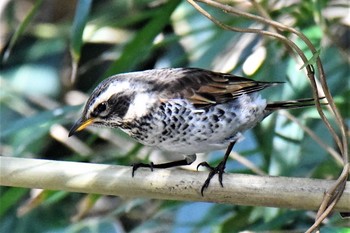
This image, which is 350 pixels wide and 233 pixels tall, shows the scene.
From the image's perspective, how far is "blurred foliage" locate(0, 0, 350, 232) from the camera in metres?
4.14

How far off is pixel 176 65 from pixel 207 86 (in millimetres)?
1285

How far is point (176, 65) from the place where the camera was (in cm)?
479

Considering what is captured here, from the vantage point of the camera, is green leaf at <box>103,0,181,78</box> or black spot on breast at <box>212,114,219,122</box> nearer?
black spot on breast at <box>212,114,219,122</box>

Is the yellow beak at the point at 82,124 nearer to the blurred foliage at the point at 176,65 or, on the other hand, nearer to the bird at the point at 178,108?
the bird at the point at 178,108

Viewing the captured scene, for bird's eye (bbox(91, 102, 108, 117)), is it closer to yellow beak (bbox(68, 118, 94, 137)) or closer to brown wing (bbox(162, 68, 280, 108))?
yellow beak (bbox(68, 118, 94, 137))

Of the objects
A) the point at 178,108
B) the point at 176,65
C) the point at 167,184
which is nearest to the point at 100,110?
the point at 178,108

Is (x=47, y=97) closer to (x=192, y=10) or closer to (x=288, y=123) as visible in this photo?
(x=192, y=10)

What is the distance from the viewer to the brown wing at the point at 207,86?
3.45 metres

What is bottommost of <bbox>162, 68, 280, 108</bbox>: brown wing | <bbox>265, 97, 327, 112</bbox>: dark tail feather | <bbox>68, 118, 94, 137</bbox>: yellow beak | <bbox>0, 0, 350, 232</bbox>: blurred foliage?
<bbox>0, 0, 350, 232</bbox>: blurred foliage

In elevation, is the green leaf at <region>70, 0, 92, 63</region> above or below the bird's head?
above

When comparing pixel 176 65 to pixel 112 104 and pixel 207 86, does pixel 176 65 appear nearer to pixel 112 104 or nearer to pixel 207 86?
pixel 207 86

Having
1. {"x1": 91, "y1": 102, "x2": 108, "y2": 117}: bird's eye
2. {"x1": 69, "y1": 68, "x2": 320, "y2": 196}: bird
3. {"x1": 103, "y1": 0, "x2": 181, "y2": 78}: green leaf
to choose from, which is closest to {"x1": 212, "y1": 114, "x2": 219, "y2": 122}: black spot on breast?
{"x1": 69, "y1": 68, "x2": 320, "y2": 196}: bird

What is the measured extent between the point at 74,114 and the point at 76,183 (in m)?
1.73

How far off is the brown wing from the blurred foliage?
41 cm
